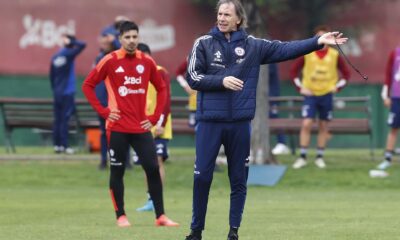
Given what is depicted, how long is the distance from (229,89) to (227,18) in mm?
681

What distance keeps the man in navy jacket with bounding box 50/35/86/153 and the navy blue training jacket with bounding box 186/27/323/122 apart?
41.4 ft

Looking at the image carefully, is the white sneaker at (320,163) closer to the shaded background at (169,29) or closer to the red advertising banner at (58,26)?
the shaded background at (169,29)

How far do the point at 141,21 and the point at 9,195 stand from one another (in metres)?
14.3

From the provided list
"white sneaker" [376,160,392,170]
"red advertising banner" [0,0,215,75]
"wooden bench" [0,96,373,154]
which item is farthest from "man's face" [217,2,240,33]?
"red advertising banner" [0,0,215,75]

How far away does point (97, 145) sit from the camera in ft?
81.1

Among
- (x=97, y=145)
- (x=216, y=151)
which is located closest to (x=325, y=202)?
(x=216, y=151)

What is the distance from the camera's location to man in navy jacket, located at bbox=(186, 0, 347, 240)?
1077cm

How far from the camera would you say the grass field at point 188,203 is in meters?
12.4

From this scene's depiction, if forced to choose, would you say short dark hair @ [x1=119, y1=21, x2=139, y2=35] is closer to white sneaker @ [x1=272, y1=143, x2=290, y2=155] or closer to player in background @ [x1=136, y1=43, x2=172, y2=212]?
player in background @ [x1=136, y1=43, x2=172, y2=212]

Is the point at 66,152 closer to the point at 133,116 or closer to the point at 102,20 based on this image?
the point at 102,20

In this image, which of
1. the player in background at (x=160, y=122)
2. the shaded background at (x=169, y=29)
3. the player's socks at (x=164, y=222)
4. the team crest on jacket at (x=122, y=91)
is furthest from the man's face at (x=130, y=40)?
the shaded background at (x=169, y=29)

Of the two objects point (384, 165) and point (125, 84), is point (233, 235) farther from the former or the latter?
point (384, 165)

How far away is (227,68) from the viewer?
1081 centimetres

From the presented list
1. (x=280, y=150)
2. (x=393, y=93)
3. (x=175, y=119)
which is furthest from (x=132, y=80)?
(x=175, y=119)
